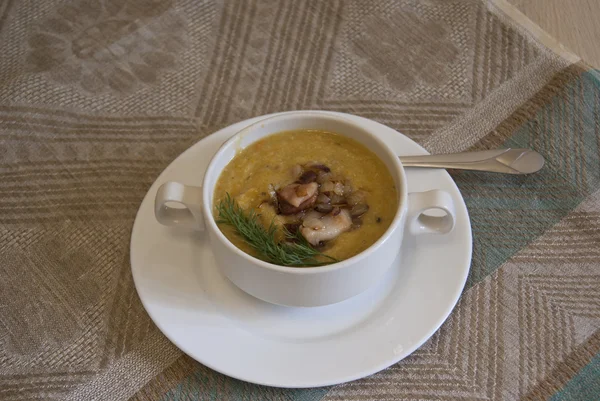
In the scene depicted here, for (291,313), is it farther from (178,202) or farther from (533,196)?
(533,196)

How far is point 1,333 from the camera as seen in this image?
1.32m

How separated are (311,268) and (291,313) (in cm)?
18

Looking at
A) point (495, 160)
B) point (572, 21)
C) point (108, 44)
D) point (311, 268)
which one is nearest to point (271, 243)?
point (311, 268)

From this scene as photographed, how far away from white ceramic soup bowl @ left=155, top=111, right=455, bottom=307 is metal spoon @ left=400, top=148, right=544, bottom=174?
19 cm

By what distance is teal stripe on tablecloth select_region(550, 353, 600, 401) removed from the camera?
1.18m

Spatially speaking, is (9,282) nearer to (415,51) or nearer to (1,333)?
(1,333)

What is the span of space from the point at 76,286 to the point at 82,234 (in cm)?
14

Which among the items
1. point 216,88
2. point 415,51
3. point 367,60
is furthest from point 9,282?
point 415,51

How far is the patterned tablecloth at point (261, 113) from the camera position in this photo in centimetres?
123

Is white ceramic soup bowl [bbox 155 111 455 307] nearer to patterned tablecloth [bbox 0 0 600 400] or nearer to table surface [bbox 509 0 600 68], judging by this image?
patterned tablecloth [bbox 0 0 600 400]

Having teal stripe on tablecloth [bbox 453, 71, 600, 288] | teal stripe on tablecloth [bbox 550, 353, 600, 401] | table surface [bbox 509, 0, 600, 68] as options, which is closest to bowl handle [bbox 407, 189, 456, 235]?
teal stripe on tablecloth [bbox 453, 71, 600, 288]

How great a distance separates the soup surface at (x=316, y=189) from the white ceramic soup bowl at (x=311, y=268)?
2cm

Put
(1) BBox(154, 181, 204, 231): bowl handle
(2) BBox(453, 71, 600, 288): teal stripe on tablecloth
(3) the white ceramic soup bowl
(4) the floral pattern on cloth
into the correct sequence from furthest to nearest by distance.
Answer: (4) the floral pattern on cloth < (2) BBox(453, 71, 600, 288): teal stripe on tablecloth < (1) BBox(154, 181, 204, 231): bowl handle < (3) the white ceramic soup bowl

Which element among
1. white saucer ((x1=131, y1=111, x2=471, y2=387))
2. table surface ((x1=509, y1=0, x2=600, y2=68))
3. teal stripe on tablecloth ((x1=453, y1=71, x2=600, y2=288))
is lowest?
white saucer ((x1=131, y1=111, x2=471, y2=387))
